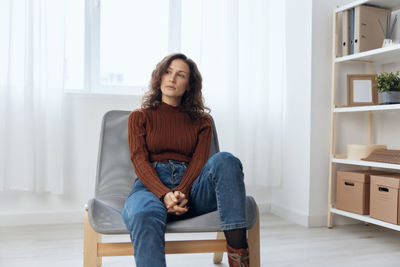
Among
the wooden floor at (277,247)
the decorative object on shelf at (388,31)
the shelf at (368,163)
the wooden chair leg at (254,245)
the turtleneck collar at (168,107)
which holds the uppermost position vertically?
the decorative object on shelf at (388,31)

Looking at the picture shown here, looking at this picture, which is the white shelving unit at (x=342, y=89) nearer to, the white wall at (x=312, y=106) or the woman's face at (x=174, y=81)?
the white wall at (x=312, y=106)

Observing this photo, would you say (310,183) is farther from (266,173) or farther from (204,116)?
(204,116)

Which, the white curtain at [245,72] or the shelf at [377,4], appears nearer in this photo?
the shelf at [377,4]

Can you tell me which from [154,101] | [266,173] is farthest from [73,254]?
[266,173]

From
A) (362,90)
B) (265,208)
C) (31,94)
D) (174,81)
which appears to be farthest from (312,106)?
(31,94)

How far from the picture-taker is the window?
8.20ft

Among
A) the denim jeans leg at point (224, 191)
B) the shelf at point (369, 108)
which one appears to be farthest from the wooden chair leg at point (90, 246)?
the shelf at point (369, 108)

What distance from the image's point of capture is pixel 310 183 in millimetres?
2514

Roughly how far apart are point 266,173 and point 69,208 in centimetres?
137

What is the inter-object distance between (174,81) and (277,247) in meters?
1.07

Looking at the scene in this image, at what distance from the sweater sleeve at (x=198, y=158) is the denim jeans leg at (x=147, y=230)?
7.8 inches

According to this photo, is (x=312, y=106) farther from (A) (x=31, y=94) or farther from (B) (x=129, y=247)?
(A) (x=31, y=94)

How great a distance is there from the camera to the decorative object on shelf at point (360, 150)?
2.31 metres

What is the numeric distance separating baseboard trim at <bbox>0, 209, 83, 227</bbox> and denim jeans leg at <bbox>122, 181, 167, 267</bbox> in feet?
4.49
